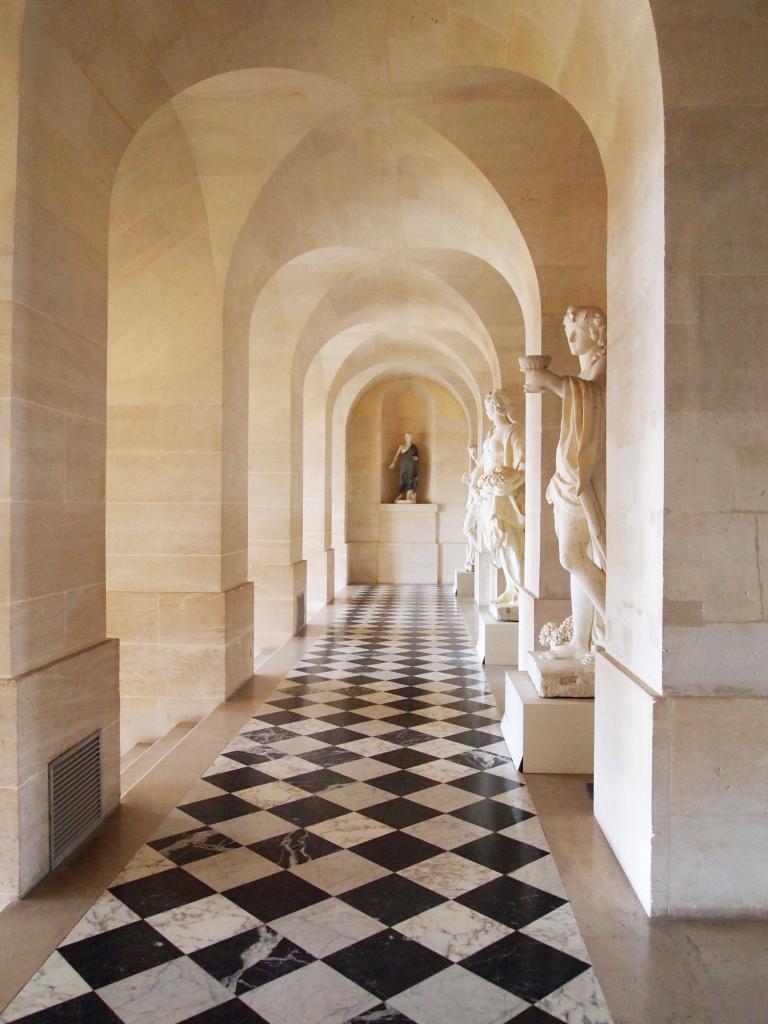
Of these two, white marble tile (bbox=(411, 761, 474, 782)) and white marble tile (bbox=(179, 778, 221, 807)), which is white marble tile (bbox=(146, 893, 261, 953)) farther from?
white marble tile (bbox=(411, 761, 474, 782))

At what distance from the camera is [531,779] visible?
169 inches

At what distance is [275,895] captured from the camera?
2.98m

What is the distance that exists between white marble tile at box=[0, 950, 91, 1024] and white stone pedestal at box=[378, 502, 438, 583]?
15.6 m

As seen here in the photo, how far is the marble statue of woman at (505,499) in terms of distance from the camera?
7660 millimetres

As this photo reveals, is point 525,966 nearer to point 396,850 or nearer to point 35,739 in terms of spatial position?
point 396,850

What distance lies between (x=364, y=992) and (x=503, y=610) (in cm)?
579

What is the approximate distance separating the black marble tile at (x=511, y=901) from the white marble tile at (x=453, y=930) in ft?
0.15

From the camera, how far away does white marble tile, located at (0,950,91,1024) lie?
2264 mm

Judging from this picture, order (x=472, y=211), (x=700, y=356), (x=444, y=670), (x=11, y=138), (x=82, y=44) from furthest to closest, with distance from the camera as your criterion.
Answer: (x=444, y=670) → (x=472, y=211) → (x=82, y=44) → (x=11, y=138) → (x=700, y=356)

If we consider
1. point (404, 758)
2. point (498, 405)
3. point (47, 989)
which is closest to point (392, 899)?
point (47, 989)

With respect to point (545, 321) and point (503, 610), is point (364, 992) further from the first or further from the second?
point (503, 610)


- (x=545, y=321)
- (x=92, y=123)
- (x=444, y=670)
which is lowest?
(x=444, y=670)

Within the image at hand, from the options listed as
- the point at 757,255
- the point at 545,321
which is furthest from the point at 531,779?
the point at 545,321

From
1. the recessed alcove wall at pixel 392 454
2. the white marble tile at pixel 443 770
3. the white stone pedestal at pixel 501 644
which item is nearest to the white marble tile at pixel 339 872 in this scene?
the white marble tile at pixel 443 770
